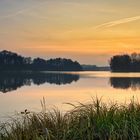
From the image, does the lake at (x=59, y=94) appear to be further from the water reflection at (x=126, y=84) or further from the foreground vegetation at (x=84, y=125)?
the foreground vegetation at (x=84, y=125)

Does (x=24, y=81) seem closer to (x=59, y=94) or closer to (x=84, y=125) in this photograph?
(x=59, y=94)

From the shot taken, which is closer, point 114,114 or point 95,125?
point 95,125

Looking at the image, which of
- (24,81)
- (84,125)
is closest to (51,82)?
(24,81)

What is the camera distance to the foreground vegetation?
5824 millimetres

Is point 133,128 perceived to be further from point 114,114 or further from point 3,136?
point 3,136

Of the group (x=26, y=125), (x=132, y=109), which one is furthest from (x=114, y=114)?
(x=26, y=125)

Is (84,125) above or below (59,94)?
above

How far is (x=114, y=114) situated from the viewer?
6430mm

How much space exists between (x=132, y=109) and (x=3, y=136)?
2.24m

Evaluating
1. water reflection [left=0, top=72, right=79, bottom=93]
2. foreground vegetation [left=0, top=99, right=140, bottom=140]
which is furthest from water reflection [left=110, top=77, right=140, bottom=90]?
foreground vegetation [left=0, top=99, right=140, bottom=140]

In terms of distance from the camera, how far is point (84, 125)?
6.00 meters

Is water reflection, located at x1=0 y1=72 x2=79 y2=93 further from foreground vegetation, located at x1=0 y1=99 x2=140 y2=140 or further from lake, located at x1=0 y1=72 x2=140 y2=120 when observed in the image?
foreground vegetation, located at x1=0 y1=99 x2=140 y2=140

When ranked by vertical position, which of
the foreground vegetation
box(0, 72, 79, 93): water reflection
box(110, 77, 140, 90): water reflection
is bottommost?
box(110, 77, 140, 90): water reflection

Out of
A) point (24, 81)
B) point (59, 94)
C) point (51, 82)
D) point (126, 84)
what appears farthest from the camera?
point (24, 81)
